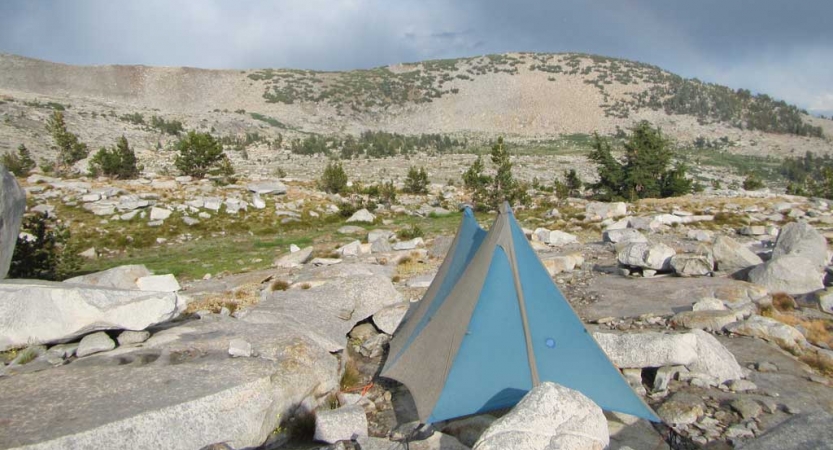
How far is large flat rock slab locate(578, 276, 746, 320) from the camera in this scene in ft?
38.0

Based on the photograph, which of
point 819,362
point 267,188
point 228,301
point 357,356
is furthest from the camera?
point 267,188

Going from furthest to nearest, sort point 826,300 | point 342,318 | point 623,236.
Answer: point 623,236, point 826,300, point 342,318

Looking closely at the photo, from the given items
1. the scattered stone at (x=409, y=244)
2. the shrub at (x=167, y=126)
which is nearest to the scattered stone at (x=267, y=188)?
the scattered stone at (x=409, y=244)

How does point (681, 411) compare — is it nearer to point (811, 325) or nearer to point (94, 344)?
point (811, 325)

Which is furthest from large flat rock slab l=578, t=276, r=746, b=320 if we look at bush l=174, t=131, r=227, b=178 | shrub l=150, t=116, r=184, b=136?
shrub l=150, t=116, r=184, b=136

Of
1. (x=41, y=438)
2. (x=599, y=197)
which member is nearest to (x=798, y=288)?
(x=41, y=438)

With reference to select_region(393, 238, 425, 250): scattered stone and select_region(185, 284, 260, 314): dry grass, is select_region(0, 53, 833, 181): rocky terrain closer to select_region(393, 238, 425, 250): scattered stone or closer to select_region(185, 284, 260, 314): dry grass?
select_region(393, 238, 425, 250): scattered stone

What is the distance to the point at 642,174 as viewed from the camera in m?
37.5

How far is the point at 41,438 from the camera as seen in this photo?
16.1 feet

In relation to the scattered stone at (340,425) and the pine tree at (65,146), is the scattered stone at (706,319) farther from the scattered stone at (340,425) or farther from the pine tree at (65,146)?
the pine tree at (65,146)

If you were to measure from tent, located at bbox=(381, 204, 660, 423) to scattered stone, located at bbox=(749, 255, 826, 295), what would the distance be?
810 cm

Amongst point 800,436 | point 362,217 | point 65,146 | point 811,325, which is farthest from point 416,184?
point 800,436

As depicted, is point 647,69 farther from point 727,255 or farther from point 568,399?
point 568,399

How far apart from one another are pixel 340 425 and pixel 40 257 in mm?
14449
